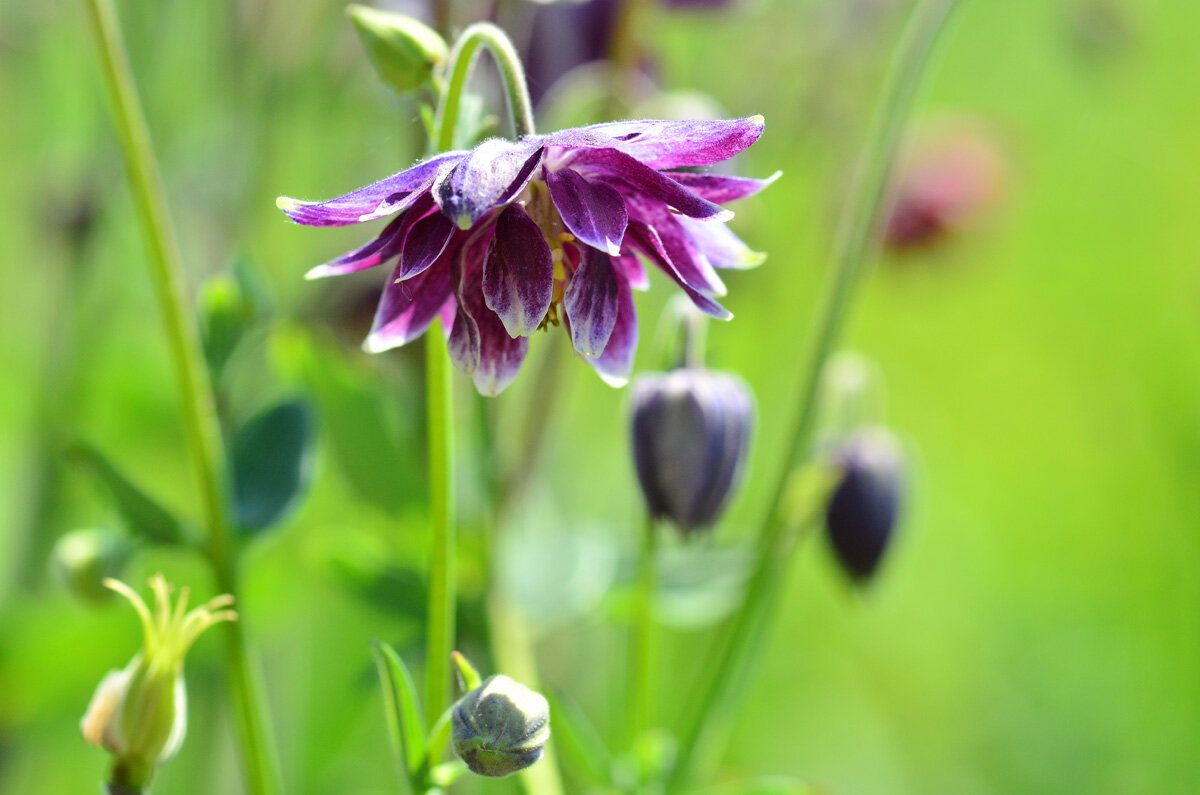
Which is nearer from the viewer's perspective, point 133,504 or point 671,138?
point 671,138

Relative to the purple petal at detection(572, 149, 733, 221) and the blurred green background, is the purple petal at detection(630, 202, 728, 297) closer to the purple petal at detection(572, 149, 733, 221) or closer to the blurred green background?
the purple petal at detection(572, 149, 733, 221)

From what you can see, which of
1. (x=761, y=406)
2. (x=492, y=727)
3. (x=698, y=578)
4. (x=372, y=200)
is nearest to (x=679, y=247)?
(x=372, y=200)

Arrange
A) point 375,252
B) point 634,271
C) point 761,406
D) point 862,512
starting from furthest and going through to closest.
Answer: point 761,406 < point 862,512 < point 634,271 < point 375,252

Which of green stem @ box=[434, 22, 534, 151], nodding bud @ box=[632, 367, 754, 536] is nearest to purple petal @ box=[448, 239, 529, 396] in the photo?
green stem @ box=[434, 22, 534, 151]

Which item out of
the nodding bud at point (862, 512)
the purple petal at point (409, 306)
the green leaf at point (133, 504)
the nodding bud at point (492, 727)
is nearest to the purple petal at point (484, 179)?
the purple petal at point (409, 306)

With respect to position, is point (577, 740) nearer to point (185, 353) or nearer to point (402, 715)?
point (402, 715)

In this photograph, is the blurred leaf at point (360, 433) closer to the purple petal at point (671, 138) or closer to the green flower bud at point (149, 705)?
the green flower bud at point (149, 705)
